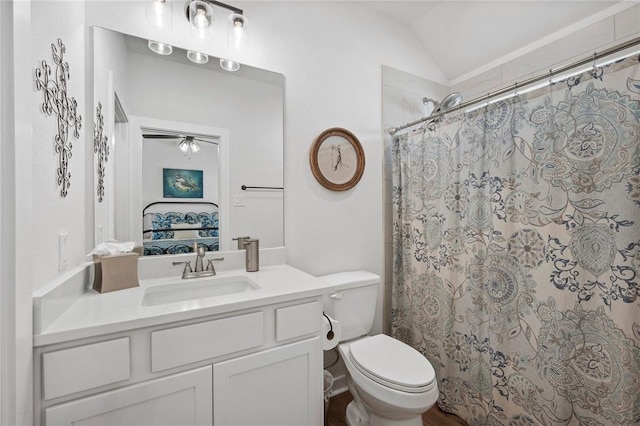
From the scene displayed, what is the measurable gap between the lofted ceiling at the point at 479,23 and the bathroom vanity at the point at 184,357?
2075 mm

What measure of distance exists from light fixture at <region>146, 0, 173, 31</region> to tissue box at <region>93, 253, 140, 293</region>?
1109 millimetres

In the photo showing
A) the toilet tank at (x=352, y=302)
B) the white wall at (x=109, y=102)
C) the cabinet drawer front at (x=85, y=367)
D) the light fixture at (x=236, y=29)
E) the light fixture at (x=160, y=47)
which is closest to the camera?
the cabinet drawer front at (x=85, y=367)

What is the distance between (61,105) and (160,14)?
0.72 metres

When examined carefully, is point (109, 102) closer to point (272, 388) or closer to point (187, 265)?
point (187, 265)

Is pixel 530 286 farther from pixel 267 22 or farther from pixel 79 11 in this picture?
pixel 79 11

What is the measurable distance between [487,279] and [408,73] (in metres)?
1.60

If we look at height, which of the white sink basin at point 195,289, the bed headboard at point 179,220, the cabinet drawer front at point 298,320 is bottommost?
the cabinet drawer front at point 298,320

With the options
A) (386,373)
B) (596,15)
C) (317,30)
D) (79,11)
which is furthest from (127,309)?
(596,15)

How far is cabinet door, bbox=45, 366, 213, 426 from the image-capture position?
844mm

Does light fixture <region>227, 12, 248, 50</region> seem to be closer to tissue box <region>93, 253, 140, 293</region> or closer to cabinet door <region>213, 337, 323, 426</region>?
tissue box <region>93, 253, 140, 293</region>

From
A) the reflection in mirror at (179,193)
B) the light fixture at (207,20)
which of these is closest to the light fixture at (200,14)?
the light fixture at (207,20)

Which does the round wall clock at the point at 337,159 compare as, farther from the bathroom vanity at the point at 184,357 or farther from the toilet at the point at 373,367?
the bathroom vanity at the point at 184,357

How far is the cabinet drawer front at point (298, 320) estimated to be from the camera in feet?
3.84

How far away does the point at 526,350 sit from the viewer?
4.57 feet
